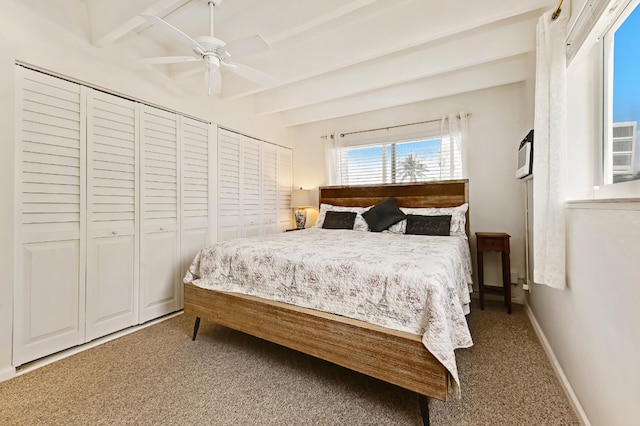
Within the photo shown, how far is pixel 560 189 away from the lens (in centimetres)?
160

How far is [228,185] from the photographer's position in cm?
353

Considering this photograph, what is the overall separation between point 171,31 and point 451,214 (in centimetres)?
304

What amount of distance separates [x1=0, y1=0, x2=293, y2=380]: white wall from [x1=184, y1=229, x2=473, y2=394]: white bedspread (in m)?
1.19

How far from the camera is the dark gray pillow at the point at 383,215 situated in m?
3.31

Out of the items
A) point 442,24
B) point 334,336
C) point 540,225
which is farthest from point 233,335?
point 442,24

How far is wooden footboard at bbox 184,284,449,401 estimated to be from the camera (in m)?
1.30

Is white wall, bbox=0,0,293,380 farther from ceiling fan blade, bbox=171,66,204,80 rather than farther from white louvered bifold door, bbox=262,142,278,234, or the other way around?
white louvered bifold door, bbox=262,142,278,234

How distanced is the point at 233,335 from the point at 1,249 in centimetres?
171

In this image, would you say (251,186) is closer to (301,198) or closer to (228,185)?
(228,185)

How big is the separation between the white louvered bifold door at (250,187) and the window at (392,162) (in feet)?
4.32

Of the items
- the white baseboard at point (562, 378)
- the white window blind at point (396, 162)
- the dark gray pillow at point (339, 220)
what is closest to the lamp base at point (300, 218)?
the dark gray pillow at point (339, 220)

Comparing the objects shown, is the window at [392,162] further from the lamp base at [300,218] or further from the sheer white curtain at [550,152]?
the sheer white curtain at [550,152]

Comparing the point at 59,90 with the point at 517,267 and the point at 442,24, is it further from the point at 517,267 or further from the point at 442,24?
the point at 517,267

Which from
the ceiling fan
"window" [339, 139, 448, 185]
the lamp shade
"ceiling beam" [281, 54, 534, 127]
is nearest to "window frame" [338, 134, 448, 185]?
"window" [339, 139, 448, 185]
